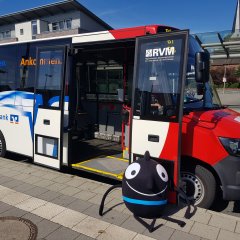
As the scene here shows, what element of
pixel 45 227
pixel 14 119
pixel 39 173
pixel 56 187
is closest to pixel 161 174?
pixel 45 227

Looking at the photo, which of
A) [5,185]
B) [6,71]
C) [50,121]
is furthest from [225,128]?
[6,71]

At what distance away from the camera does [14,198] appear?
463 cm

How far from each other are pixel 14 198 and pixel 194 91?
3359 millimetres

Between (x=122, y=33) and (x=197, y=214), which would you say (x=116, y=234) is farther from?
(x=122, y=33)

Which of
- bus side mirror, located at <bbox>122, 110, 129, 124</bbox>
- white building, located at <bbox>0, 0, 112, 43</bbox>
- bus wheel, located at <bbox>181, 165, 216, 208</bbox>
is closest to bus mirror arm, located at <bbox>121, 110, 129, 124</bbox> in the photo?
bus side mirror, located at <bbox>122, 110, 129, 124</bbox>

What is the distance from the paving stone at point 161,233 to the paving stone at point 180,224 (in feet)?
0.32

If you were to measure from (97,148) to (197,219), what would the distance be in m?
3.82

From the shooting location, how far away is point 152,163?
3.89 metres

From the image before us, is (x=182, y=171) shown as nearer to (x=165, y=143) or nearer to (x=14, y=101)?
(x=165, y=143)

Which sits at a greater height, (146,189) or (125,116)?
(125,116)

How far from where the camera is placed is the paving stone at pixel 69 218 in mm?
3859

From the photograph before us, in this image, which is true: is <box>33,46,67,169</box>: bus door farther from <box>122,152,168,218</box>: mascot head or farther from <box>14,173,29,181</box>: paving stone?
<box>122,152,168,218</box>: mascot head

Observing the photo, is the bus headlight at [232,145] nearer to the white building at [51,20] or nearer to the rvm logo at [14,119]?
the rvm logo at [14,119]

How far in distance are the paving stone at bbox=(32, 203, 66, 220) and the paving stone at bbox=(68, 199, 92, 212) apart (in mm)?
158
